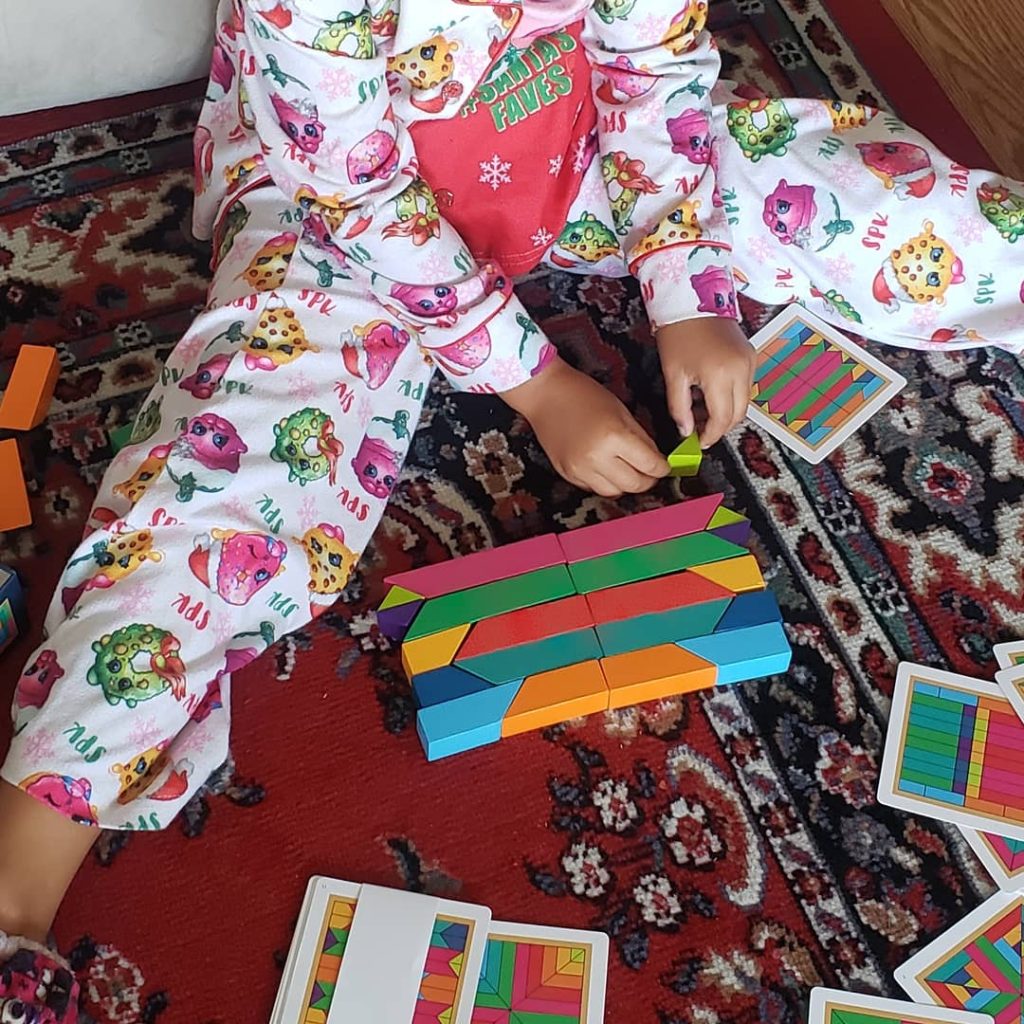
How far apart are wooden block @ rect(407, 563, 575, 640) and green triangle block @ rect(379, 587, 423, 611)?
1 centimetres

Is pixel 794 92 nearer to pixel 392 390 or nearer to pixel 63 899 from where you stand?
pixel 392 390

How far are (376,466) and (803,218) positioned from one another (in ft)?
1.44

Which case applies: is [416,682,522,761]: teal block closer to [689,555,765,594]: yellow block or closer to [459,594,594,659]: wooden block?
[459,594,594,659]: wooden block

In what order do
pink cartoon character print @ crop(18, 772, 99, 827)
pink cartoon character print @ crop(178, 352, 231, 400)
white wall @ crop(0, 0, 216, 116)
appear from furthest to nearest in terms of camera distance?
1. white wall @ crop(0, 0, 216, 116)
2. pink cartoon character print @ crop(178, 352, 231, 400)
3. pink cartoon character print @ crop(18, 772, 99, 827)

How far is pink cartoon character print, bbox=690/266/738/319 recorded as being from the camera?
104 centimetres

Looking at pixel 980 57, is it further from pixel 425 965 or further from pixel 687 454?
pixel 425 965

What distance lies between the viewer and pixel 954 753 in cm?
98

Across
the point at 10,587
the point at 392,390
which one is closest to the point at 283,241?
the point at 392,390

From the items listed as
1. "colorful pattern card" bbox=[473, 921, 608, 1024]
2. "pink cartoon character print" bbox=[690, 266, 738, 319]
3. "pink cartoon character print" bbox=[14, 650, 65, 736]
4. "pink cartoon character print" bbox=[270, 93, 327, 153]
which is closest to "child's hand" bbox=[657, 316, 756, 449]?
"pink cartoon character print" bbox=[690, 266, 738, 319]

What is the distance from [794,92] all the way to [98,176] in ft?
2.47

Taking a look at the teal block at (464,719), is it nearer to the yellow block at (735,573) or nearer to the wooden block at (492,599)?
the wooden block at (492,599)

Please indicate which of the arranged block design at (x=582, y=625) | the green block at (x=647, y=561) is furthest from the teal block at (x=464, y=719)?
the green block at (x=647, y=561)

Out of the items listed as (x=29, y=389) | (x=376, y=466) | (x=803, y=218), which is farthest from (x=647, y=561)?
(x=29, y=389)

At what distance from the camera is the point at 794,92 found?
1366 mm
